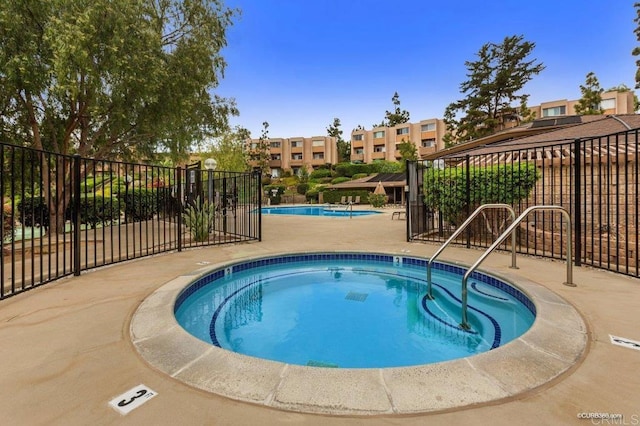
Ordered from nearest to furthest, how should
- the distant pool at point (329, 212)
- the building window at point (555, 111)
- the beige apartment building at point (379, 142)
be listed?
the distant pool at point (329, 212) → the beige apartment building at point (379, 142) → the building window at point (555, 111)

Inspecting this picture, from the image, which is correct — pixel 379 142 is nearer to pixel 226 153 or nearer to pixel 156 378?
pixel 226 153

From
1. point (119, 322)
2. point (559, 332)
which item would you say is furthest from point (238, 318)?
point (559, 332)

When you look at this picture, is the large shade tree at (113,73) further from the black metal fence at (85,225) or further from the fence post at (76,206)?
the fence post at (76,206)

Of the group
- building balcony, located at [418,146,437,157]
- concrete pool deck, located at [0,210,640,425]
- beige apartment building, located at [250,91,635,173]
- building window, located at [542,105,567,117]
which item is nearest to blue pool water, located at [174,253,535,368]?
concrete pool deck, located at [0,210,640,425]

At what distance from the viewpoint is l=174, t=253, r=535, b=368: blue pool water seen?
3.29 m

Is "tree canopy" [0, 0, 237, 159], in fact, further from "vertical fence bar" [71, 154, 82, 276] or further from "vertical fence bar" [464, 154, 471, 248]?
Result: "vertical fence bar" [464, 154, 471, 248]

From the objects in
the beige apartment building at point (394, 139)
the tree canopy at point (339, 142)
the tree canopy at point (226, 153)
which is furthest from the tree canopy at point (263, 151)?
the tree canopy at point (226, 153)

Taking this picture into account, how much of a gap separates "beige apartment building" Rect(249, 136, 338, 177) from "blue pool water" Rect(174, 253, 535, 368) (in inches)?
2202

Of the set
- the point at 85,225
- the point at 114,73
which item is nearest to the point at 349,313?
the point at 85,225

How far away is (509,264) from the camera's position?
5371mm

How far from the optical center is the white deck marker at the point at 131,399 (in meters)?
1.77

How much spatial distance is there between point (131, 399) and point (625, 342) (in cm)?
377

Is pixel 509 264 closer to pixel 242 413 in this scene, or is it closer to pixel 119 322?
pixel 242 413

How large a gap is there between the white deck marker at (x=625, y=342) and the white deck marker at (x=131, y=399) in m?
3.57
